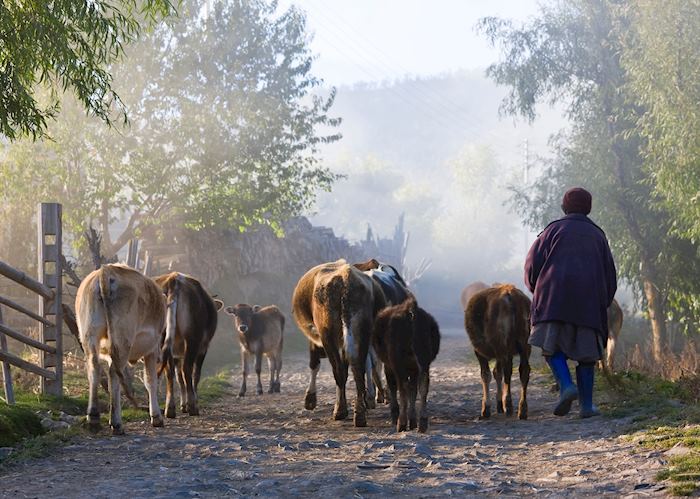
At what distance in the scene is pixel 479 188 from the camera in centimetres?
14200

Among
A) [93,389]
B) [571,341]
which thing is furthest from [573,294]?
[93,389]

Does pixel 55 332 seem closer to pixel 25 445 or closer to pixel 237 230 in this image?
pixel 25 445

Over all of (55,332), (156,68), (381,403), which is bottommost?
(381,403)

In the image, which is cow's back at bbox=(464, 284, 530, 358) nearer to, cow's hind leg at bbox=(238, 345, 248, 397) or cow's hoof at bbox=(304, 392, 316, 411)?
cow's hoof at bbox=(304, 392, 316, 411)

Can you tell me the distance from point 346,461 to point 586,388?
323cm

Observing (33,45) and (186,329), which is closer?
(33,45)

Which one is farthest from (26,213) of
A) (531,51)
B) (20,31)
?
(20,31)

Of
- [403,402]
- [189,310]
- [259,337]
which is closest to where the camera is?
[403,402]

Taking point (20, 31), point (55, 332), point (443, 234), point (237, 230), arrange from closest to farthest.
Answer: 1. point (20, 31)
2. point (55, 332)
3. point (237, 230)
4. point (443, 234)

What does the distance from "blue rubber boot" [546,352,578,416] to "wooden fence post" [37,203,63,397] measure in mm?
6327

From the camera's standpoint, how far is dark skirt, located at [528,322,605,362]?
387 inches

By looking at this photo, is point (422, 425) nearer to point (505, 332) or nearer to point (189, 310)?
point (505, 332)

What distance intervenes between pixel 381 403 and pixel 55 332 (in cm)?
445

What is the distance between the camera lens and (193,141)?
2941cm
